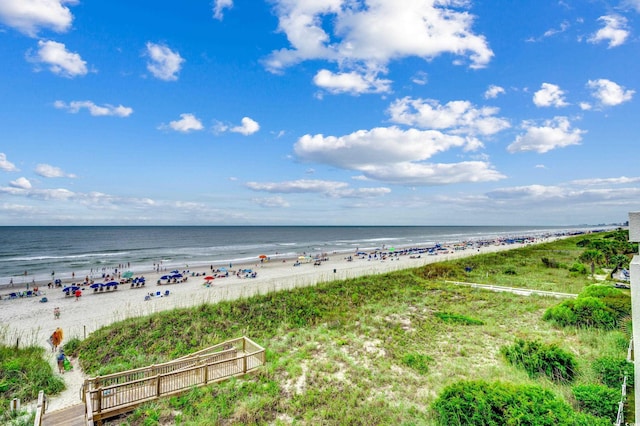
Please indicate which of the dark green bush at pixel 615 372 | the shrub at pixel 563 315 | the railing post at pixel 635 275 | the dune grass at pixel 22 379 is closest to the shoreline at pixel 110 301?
the dune grass at pixel 22 379

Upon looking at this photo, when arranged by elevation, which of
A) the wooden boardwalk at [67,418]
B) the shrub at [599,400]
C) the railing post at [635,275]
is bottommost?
the wooden boardwalk at [67,418]

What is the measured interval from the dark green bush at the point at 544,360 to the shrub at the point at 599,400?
269 centimetres

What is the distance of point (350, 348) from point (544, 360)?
6.69 m

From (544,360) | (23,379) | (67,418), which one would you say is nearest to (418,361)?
(544,360)

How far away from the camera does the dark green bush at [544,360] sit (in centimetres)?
996

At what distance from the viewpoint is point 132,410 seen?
9367 millimetres

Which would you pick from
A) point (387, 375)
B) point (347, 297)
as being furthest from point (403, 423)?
point (347, 297)

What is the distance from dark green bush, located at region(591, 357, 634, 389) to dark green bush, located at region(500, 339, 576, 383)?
1041 millimetres

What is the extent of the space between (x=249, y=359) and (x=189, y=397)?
258cm

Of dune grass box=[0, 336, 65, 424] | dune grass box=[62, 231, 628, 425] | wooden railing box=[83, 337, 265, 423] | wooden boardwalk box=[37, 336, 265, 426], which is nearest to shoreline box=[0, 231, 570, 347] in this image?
dune grass box=[0, 336, 65, 424]

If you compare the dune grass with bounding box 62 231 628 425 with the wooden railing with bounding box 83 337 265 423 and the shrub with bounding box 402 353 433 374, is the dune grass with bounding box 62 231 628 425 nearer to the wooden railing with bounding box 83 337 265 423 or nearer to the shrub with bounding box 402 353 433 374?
the shrub with bounding box 402 353 433 374

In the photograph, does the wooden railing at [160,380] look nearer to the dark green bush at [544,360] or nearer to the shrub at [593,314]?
the dark green bush at [544,360]

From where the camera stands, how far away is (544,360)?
10.4m

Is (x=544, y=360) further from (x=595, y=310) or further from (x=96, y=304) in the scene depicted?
(x=96, y=304)
